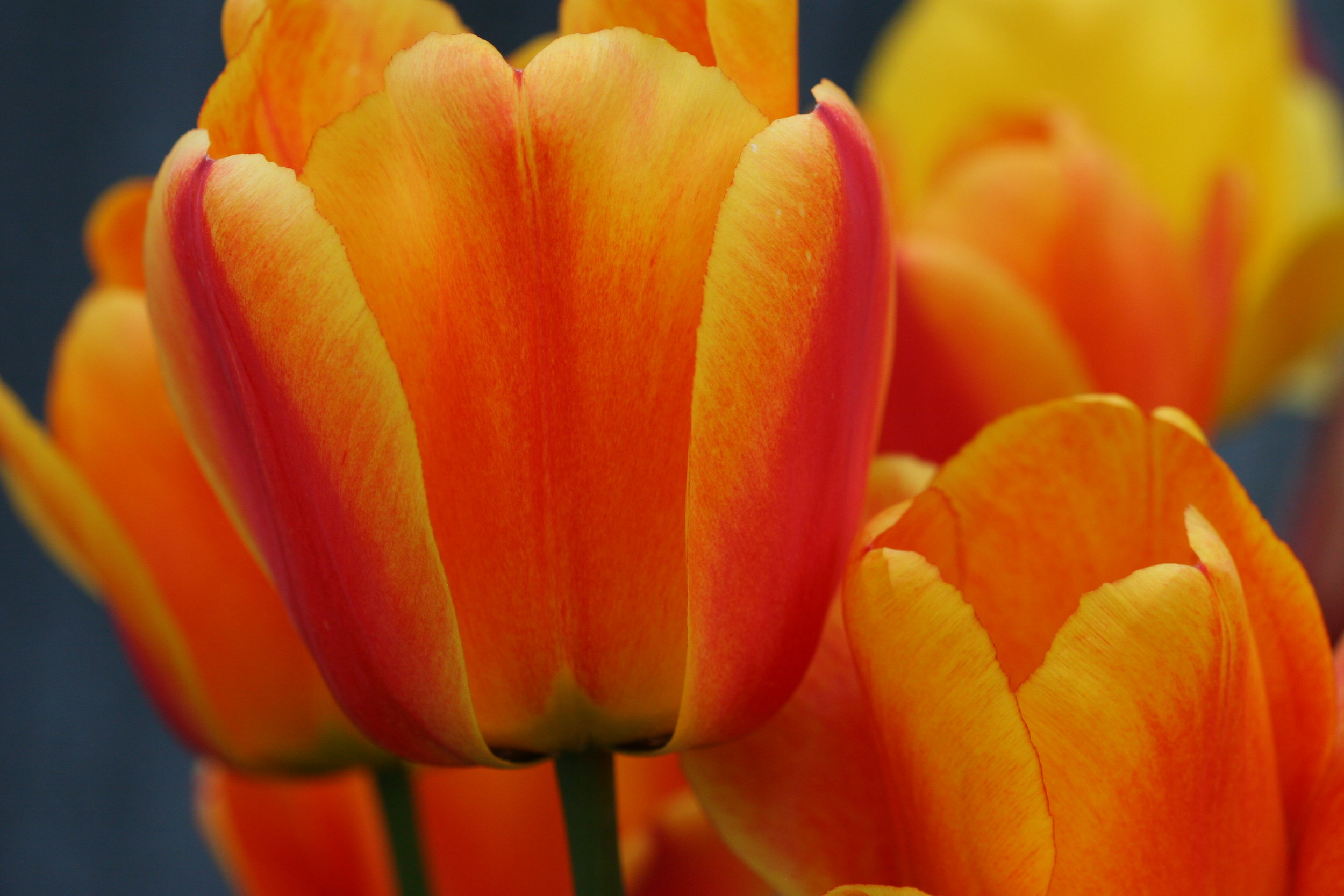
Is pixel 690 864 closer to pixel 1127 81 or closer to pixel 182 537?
pixel 182 537

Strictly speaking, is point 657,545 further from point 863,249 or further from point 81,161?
point 81,161

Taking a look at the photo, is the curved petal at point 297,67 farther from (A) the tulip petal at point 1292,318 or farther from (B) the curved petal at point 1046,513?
(A) the tulip petal at point 1292,318

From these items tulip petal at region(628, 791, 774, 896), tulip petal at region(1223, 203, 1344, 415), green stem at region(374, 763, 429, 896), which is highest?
tulip petal at region(1223, 203, 1344, 415)

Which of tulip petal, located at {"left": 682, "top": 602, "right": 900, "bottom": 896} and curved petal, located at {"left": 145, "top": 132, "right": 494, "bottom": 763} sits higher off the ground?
curved petal, located at {"left": 145, "top": 132, "right": 494, "bottom": 763}

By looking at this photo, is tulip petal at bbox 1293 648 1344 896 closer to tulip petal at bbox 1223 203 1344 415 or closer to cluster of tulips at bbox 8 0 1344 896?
cluster of tulips at bbox 8 0 1344 896

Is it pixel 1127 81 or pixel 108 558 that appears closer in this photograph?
pixel 108 558

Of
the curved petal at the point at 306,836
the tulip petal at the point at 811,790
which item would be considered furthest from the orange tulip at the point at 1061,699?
the curved petal at the point at 306,836

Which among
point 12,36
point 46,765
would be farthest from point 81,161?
point 46,765

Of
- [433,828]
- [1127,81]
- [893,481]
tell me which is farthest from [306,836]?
[1127,81]

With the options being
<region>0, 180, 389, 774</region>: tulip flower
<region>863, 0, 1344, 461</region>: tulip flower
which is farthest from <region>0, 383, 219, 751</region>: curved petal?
<region>863, 0, 1344, 461</region>: tulip flower
